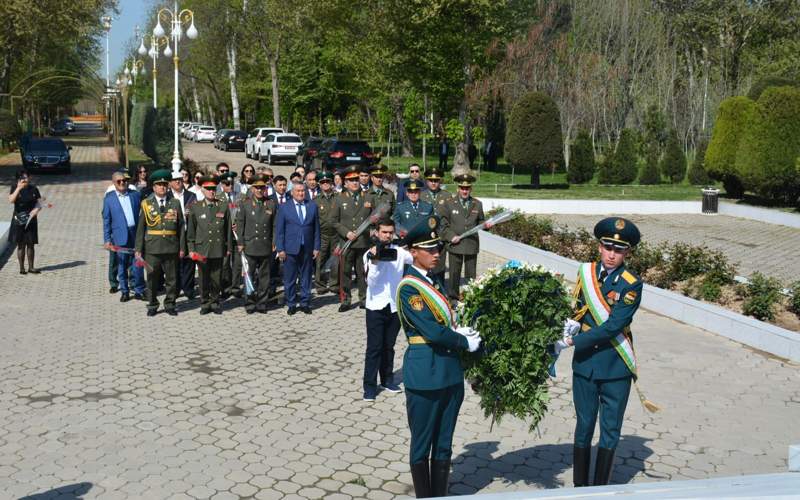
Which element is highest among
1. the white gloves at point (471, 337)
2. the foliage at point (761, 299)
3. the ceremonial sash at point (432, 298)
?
the ceremonial sash at point (432, 298)

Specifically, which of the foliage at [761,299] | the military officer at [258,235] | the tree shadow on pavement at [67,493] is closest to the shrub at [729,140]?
the foliage at [761,299]

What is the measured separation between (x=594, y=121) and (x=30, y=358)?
30649 millimetres

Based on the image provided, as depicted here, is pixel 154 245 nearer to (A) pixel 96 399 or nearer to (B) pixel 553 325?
(A) pixel 96 399

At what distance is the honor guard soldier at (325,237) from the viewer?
42.1 ft

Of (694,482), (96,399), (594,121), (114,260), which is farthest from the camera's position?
(594,121)

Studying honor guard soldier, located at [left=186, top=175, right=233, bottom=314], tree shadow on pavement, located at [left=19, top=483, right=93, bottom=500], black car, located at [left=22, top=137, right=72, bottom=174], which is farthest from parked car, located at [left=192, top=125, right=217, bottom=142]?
tree shadow on pavement, located at [left=19, top=483, right=93, bottom=500]

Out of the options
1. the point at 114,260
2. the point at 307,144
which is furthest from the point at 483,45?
the point at 114,260

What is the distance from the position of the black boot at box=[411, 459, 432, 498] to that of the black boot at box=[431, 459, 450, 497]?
0.12 ft

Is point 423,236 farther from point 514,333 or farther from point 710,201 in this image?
point 710,201

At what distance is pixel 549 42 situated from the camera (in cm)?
3719

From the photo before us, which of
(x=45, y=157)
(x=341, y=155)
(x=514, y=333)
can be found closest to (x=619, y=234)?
→ (x=514, y=333)

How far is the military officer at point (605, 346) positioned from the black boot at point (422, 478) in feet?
3.40

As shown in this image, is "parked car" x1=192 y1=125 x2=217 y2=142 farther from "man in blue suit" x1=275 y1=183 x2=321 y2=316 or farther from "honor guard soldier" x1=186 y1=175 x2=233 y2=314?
"man in blue suit" x1=275 y1=183 x2=321 y2=316

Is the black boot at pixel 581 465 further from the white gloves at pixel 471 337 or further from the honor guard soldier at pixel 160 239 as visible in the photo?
the honor guard soldier at pixel 160 239
